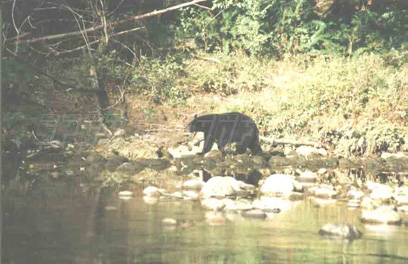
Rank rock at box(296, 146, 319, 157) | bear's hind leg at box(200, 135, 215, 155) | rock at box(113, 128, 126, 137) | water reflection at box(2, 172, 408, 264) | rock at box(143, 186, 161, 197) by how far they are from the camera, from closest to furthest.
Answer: water reflection at box(2, 172, 408, 264), rock at box(143, 186, 161, 197), bear's hind leg at box(200, 135, 215, 155), rock at box(296, 146, 319, 157), rock at box(113, 128, 126, 137)

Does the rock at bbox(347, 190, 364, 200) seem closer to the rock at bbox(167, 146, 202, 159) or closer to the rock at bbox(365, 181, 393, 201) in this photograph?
the rock at bbox(365, 181, 393, 201)

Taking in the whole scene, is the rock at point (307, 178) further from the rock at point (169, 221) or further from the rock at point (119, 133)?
the rock at point (119, 133)

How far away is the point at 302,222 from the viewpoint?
7.64 m

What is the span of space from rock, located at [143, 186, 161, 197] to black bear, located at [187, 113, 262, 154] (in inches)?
140

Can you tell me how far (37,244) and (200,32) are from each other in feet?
38.2

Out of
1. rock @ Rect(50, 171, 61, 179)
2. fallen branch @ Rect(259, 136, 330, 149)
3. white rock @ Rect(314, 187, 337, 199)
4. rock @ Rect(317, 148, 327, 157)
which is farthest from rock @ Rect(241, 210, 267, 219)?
fallen branch @ Rect(259, 136, 330, 149)

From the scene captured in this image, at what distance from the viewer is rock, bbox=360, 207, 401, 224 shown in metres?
7.64

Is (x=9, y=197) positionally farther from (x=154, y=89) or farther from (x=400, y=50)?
(x=400, y=50)

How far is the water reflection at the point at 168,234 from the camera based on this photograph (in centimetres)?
605

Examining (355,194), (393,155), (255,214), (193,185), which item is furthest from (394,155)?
(255,214)

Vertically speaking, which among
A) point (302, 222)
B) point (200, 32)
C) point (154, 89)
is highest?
point (200, 32)

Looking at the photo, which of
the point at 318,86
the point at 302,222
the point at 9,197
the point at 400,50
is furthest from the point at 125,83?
the point at 302,222

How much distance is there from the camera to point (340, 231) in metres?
6.91

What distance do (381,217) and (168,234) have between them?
85.9 inches
